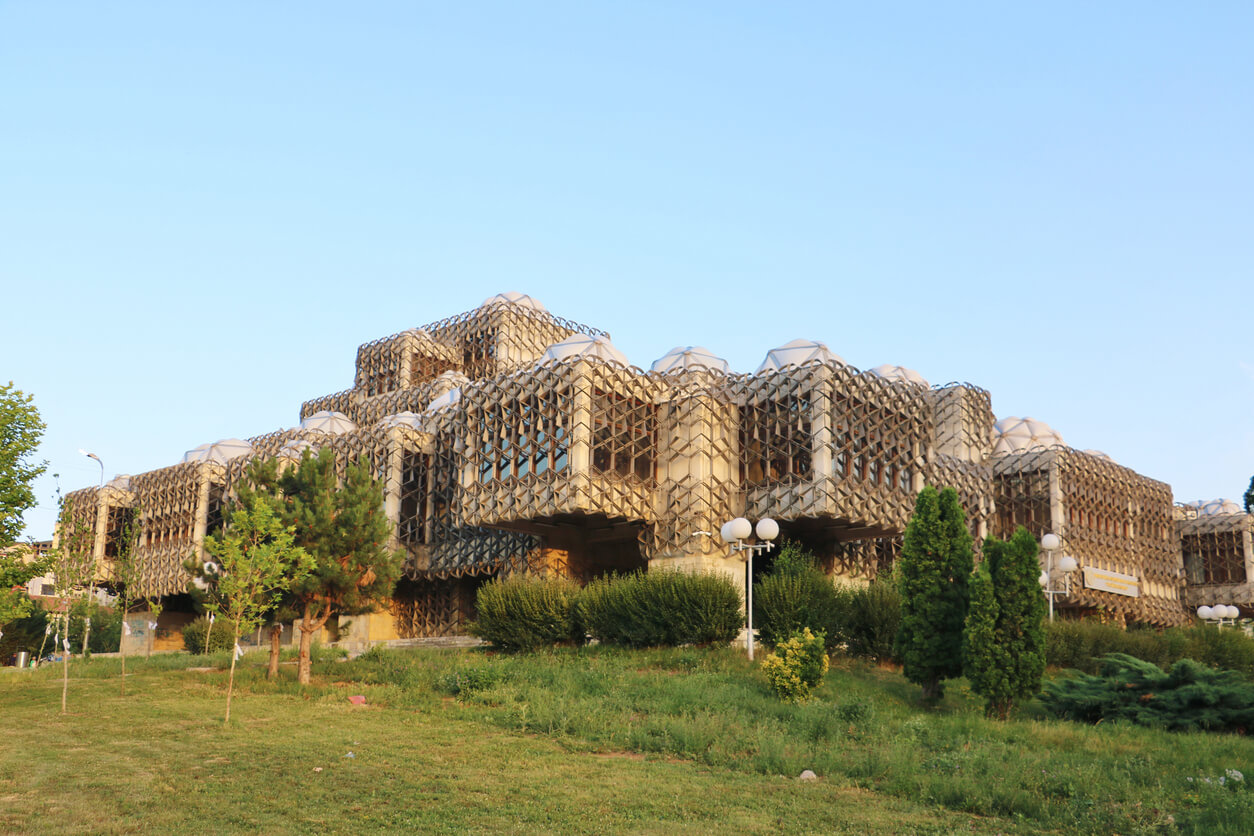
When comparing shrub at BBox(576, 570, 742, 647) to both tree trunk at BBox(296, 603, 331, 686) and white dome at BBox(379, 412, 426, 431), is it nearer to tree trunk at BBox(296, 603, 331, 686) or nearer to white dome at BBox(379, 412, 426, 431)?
tree trunk at BBox(296, 603, 331, 686)

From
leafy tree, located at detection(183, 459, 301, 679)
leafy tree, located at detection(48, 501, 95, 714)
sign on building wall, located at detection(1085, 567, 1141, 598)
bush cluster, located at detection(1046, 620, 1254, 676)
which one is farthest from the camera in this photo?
sign on building wall, located at detection(1085, 567, 1141, 598)

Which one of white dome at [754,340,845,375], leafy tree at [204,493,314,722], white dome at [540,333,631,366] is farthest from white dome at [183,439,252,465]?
leafy tree at [204,493,314,722]

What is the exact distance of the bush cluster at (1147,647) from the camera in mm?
28031

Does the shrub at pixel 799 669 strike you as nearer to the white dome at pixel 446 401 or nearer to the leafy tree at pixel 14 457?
the leafy tree at pixel 14 457

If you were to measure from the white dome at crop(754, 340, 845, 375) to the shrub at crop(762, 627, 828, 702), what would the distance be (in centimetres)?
1806

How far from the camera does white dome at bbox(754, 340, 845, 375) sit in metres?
38.4

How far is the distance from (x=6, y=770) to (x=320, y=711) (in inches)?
274

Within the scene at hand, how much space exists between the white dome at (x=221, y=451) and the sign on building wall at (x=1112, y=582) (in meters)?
41.4

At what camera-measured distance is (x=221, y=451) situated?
55.7 meters

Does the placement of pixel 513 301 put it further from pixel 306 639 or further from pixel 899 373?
pixel 306 639

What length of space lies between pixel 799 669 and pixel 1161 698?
657 cm

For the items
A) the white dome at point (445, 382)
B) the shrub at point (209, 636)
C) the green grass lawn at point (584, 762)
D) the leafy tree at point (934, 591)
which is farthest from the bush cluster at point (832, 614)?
the white dome at point (445, 382)

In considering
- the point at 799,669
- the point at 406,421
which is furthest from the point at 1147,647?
the point at 406,421

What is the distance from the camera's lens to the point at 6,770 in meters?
14.0
